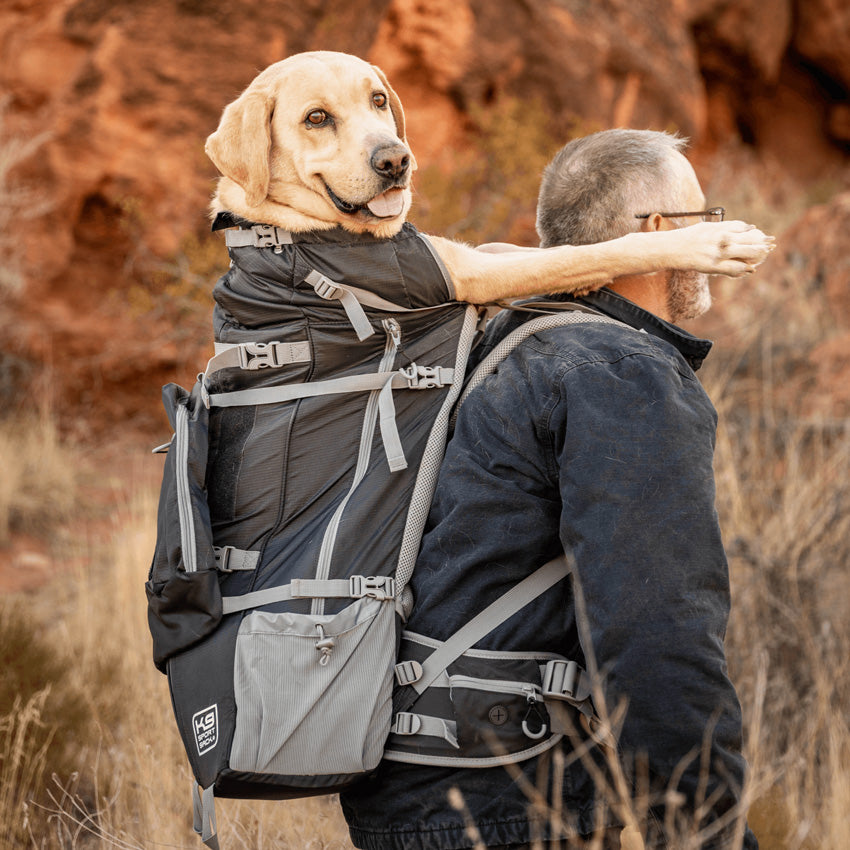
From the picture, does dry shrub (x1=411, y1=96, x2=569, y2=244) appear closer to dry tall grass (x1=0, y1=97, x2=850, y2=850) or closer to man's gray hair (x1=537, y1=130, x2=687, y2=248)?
dry tall grass (x1=0, y1=97, x2=850, y2=850)

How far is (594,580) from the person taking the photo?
1.58 metres

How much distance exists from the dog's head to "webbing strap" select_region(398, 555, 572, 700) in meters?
0.91

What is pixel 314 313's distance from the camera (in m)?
1.88

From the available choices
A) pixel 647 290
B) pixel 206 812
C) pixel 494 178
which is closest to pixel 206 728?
pixel 206 812

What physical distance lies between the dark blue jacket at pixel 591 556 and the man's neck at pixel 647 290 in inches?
12.8

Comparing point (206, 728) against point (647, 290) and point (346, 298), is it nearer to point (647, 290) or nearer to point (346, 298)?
point (346, 298)

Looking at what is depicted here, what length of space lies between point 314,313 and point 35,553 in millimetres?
4702

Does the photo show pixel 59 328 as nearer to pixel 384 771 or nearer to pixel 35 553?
pixel 35 553

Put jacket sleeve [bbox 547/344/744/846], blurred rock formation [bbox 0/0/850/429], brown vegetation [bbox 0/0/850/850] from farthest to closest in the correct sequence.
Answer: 1. blurred rock formation [bbox 0/0/850/429]
2. brown vegetation [bbox 0/0/850/850]
3. jacket sleeve [bbox 547/344/744/846]

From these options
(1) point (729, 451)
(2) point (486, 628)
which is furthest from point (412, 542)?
(1) point (729, 451)

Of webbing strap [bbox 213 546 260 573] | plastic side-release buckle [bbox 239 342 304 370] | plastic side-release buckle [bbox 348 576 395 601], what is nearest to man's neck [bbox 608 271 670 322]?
plastic side-release buckle [bbox 239 342 304 370]

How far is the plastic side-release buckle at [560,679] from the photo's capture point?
1.66 meters

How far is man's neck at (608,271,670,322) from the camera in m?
2.18

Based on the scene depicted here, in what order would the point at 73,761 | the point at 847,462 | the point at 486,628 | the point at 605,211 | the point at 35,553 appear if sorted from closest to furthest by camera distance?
the point at 486,628, the point at 605,211, the point at 73,761, the point at 847,462, the point at 35,553
